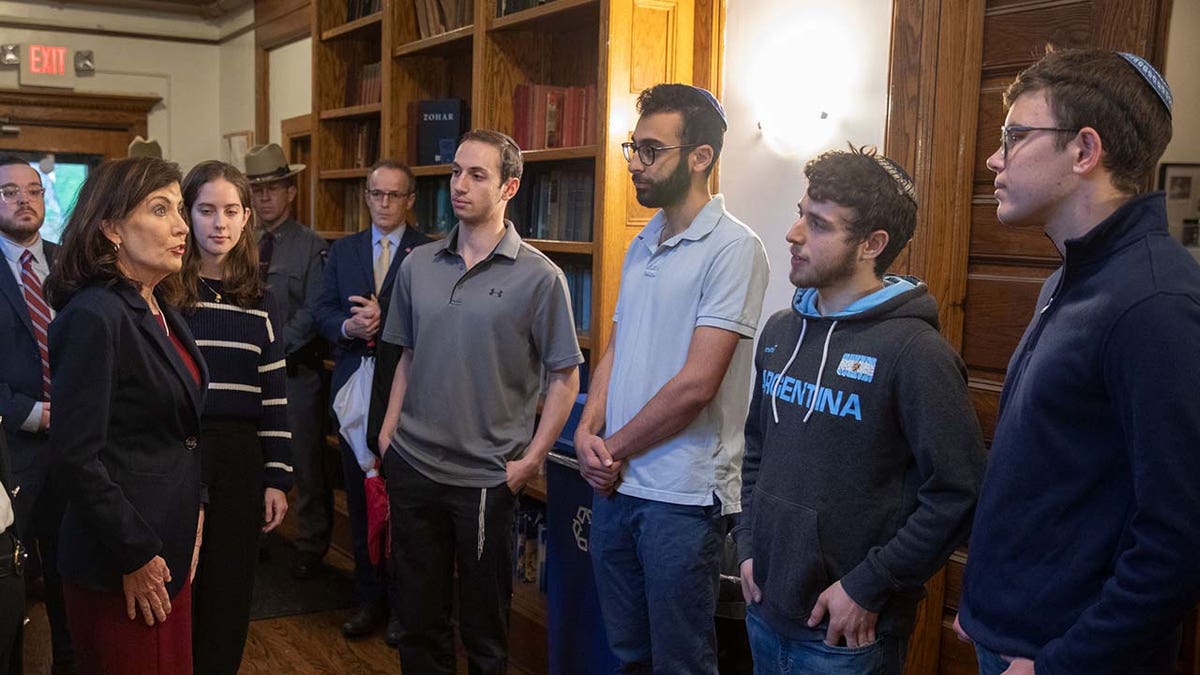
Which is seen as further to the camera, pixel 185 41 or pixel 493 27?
pixel 185 41

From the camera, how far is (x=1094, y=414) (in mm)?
1337

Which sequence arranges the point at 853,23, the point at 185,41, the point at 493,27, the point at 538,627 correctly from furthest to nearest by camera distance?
the point at 185,41 < the point at 493,27 < the point at 538,627 < the point at 853,23

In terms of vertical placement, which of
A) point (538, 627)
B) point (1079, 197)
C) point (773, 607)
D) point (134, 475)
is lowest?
point (538, 627)

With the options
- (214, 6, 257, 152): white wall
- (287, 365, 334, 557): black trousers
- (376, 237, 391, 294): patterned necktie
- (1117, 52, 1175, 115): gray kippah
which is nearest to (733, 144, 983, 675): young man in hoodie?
(1117, 52, 1175, 115): gray kippah

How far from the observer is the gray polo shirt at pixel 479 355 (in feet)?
8.94

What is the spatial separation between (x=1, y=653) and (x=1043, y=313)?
5.96 ft

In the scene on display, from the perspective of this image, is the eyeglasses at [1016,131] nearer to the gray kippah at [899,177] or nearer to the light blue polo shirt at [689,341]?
the gray kippah at [899,177]

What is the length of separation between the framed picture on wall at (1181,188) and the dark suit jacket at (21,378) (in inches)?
129

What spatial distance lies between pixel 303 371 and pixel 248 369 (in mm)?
2055

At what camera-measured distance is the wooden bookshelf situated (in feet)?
10.5

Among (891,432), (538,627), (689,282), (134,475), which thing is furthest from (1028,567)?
(538,627)

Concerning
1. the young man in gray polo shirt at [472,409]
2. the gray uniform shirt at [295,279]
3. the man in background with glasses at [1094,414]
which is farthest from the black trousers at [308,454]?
the man in background with glasses at [1094,414]

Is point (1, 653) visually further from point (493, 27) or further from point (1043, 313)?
point (493, 27)

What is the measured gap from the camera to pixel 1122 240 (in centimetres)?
136
